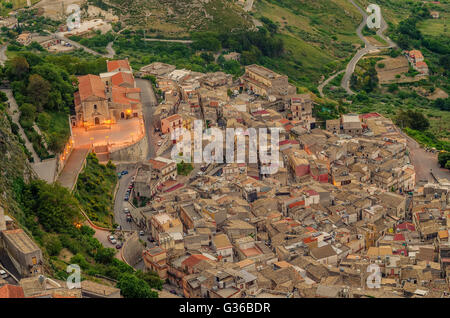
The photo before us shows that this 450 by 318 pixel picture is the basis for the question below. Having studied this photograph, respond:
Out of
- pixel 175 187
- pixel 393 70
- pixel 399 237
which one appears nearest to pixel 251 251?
pixel 399 237

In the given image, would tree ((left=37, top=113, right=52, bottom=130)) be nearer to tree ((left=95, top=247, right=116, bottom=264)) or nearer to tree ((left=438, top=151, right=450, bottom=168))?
tree ((left=95, top=247, right=116, bottom=264))

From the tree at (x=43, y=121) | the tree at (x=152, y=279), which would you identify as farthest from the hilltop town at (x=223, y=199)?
the tree at (x=43, y=121)

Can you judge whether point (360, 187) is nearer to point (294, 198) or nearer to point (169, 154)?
point (294, 198)

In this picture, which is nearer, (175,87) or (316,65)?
(175,87)

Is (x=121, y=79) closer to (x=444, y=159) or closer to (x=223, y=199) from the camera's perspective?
(x=223, y=199)

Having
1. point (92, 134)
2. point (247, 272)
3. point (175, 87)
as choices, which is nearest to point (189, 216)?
point (247, 272)

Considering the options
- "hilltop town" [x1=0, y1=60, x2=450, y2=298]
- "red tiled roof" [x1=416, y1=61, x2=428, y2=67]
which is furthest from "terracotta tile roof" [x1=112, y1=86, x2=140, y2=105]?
"red tiled roof" [x1=416, y1=61, x2=428, y2=67]

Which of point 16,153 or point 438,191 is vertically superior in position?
point 16,153
